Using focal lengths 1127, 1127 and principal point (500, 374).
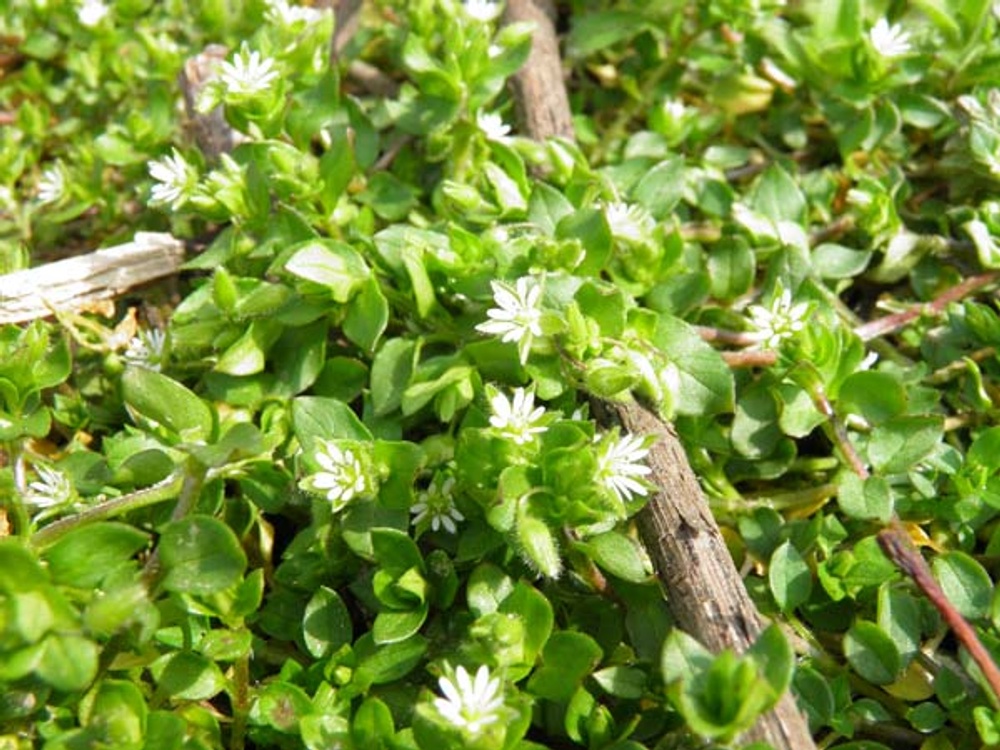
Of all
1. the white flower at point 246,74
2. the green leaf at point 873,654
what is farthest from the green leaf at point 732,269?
the white flower at point 246,74

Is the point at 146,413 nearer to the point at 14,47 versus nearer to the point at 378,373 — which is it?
the point at 378,373

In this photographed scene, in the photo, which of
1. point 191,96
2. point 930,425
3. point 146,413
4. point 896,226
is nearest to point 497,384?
point 146,413

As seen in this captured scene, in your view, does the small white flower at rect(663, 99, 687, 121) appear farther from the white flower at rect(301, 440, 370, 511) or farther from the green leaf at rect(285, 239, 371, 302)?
the white flower at rect(301, 440, 370, 511)

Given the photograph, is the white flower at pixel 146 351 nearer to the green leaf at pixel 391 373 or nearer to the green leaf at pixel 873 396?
the green leaf at pixel 391 373

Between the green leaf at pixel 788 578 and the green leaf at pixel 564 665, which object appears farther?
the green leaf at pixel 788 578

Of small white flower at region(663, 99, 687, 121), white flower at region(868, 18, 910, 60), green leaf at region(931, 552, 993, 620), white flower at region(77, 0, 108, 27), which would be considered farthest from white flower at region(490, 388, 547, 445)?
white flower at region(77, 0, 108, 27)

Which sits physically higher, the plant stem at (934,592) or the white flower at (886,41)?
the white flower at (886,41)

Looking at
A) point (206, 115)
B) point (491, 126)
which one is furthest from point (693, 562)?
point (206, 115)
